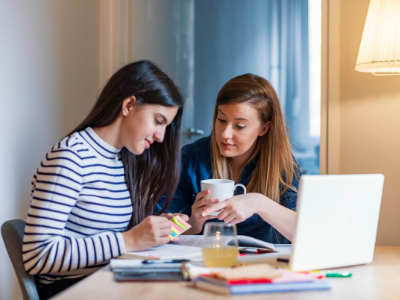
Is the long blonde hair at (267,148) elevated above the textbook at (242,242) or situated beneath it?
elevated above

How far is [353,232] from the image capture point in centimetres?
95

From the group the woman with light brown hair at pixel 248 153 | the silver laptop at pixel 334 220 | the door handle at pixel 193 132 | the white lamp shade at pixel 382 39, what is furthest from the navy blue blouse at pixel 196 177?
the door handle at pixel 193 132

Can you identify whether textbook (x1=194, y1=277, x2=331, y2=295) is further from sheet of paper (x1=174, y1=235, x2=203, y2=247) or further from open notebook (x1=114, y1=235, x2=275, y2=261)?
sheet of paper (x1=174, y1=235, x2=203, y2=247)

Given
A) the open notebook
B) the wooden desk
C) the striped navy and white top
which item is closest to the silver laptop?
the wooden desk

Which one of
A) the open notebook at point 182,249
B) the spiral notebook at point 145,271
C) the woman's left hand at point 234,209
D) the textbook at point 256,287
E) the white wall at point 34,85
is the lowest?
the open notebook at point 182,249

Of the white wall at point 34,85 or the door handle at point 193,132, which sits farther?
the door handle at point 193,132

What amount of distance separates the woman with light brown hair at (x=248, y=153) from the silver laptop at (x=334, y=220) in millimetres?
498

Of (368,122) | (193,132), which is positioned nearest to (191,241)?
(368,122)

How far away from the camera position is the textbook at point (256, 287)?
768mm

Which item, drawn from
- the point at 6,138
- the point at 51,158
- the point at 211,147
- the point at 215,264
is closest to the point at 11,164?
the point at 6,138

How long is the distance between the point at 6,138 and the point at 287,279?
1.09m

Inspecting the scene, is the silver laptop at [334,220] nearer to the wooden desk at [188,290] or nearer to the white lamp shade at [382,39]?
the wooden desk at [188,290]

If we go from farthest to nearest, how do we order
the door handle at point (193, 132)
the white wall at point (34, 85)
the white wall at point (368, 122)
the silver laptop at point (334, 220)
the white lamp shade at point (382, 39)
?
the door handle at point (193, 132), the white wall at point (368, 122), the white wall at point (34, 85), the white lamp shade at point (382, 39), the silver laptop at point (334, 220)

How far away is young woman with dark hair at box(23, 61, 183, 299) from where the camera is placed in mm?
1010
